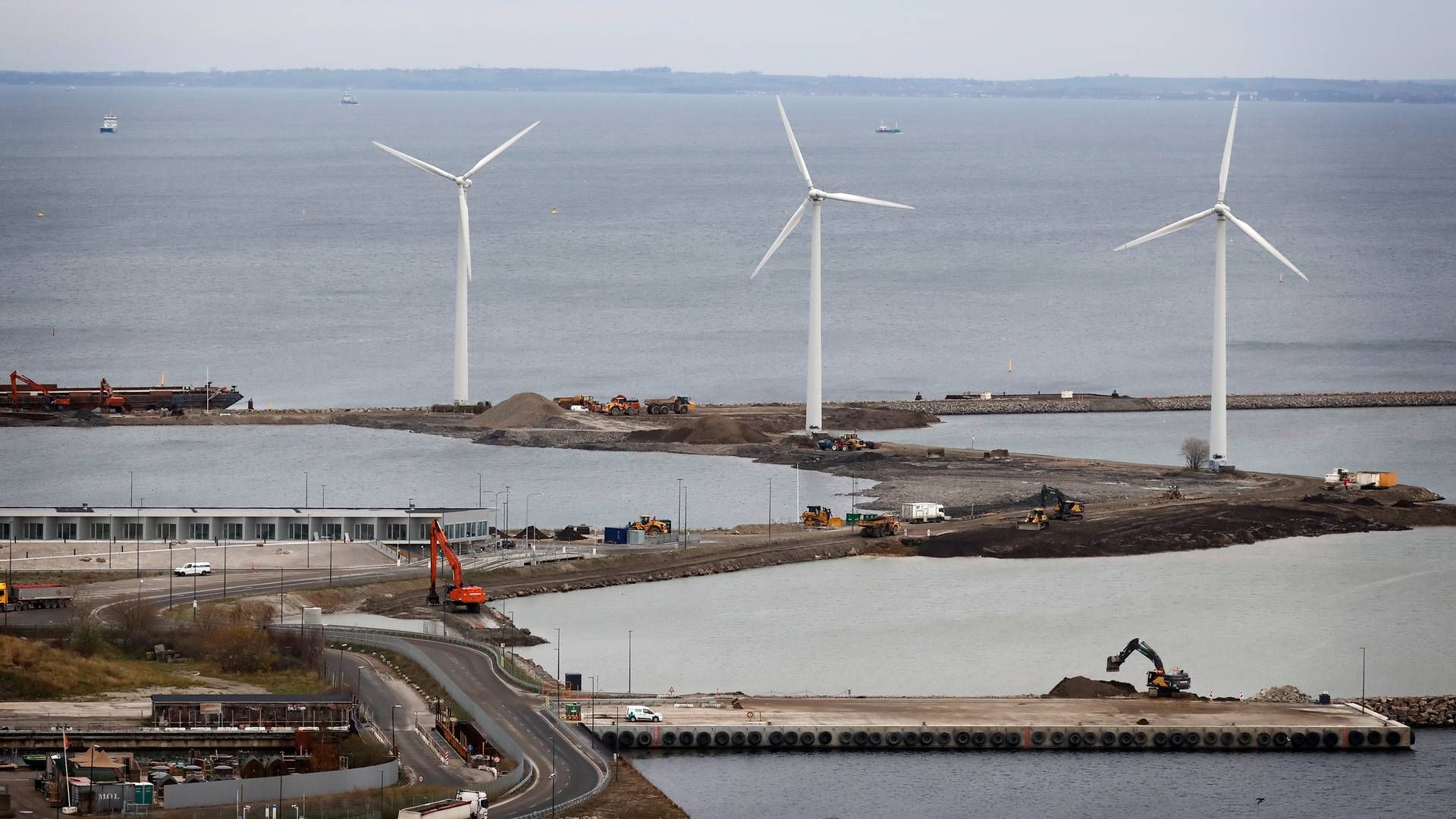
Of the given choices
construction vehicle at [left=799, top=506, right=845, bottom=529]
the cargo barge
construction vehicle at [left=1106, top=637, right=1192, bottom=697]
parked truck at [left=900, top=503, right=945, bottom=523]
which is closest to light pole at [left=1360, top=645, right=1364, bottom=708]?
construction vehicle at [left=1106, top=637, right=1192, bottom=697]

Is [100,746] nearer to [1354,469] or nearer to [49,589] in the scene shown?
[49,589]

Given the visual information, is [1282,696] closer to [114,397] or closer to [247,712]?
[247,712]

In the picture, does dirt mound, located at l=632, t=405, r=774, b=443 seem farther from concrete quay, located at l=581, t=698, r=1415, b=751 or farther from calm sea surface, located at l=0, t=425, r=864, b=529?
concrete quay, located at l=581, t=698, r=1415, b=751

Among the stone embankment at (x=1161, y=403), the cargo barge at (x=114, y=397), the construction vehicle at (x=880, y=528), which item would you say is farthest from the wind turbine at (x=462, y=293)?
the construction vehicle at (x=880, y=528)

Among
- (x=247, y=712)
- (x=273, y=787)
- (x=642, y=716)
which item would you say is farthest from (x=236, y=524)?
(x=273, y=787)

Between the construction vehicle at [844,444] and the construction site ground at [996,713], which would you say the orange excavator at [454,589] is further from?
the construction vehicle at [844,444]
